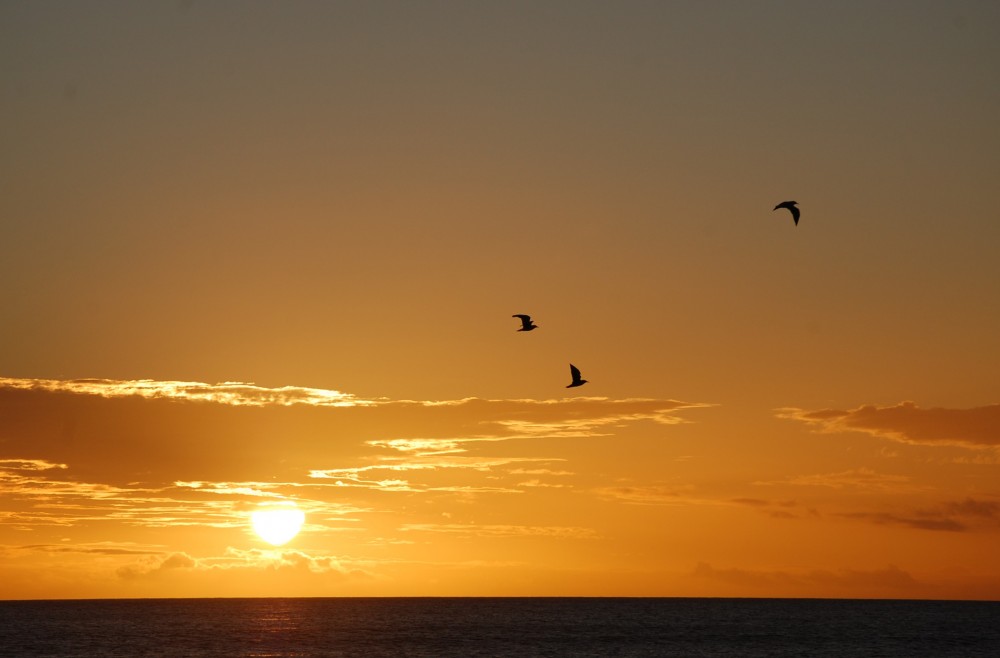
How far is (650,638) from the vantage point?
17200 cm

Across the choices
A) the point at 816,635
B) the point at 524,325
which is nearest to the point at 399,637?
the point at 816,635

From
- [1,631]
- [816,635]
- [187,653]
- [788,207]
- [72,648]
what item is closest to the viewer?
[788,207]

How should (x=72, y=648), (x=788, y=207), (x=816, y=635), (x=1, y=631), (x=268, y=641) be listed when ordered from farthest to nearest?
(x=1, y=631)
(x=816, y=635)
(x=268, y=641)
(x=72, y=648)
(x=788, y=207)

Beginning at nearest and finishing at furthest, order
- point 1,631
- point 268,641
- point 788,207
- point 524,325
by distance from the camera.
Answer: point 788,207 → point 524,325 → point 268,641 → point 1,631

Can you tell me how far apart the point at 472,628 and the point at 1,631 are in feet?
271

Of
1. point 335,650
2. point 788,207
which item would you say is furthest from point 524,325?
point 335,650

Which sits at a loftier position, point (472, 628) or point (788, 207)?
point (788, 207)

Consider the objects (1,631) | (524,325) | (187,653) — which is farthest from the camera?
(1,631)

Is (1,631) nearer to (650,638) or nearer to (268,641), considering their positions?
(268,641)

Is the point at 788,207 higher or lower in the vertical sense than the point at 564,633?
higher

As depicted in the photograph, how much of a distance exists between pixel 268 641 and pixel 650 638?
5683 cm

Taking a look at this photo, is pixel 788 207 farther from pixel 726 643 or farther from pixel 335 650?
pixel 726 643

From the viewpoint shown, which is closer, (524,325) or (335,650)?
(524,325)

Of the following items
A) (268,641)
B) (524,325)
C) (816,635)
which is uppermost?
(524,325)
